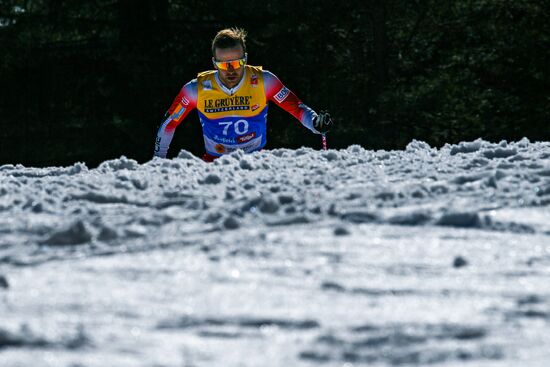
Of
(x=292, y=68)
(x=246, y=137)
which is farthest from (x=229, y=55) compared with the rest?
(x=292, y=68)

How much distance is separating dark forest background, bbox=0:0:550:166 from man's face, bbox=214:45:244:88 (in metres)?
8.45

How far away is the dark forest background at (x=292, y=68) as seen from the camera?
61.9ft

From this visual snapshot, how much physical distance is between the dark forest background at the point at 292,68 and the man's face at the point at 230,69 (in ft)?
27.7

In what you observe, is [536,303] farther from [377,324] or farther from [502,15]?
[502,15]

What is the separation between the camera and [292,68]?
1914cm

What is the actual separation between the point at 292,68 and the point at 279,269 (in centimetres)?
1541

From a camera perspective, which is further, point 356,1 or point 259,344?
point 356,1

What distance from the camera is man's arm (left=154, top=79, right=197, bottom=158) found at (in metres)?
9.86

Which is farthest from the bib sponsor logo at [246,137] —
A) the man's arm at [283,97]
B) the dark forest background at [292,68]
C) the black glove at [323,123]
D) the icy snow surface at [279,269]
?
the dark forest background at [292,68]

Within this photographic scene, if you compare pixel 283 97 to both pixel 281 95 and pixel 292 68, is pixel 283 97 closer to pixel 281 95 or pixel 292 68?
pixel 281 95

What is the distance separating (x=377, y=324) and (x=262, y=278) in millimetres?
590

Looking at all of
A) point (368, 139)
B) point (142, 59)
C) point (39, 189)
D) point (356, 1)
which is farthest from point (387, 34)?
point (39, 189)

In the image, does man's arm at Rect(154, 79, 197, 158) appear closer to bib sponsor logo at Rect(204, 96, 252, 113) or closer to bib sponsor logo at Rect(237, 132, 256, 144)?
bib sponsor logo at Rect(204, 96, 252, 113)

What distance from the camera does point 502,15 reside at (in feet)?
68.8
